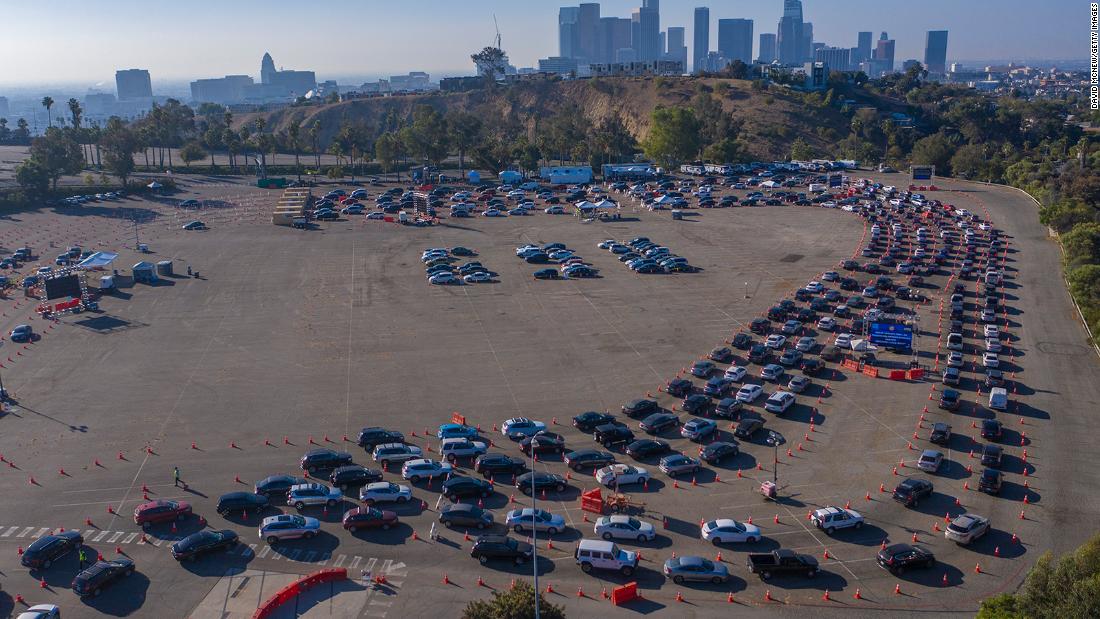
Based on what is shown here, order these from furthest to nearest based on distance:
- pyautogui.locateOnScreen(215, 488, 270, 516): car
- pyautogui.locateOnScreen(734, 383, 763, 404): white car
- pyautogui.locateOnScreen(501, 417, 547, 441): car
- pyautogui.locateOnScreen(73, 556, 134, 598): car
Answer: pyautogui.locateOnScreen(734, 383, 763, 404): white car, pyautogui.locateOnScreen(501, 417, 547, 441): car, pyautogui.locateOnScreen(215, 488, 270, 516): car, pyautogui.locateOnScreen(73, 556, 134, 598): car

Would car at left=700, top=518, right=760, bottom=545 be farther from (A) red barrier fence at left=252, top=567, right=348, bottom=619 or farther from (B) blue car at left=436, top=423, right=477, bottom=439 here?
(A) red barrier fence at left=252, top=567, right=348, bottom=619

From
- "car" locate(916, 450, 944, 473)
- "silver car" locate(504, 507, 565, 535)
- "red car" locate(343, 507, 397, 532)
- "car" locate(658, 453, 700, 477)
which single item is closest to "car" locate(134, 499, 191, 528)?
"red car" locate(343, 507, 397, 532)

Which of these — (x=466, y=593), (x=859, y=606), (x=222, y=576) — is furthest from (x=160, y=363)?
(x=859, y=606)

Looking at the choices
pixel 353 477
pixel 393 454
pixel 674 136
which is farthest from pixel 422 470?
pixel 674 136

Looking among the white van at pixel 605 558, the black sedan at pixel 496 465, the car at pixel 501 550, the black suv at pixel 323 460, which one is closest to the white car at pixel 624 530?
the white van at pixel 605 558

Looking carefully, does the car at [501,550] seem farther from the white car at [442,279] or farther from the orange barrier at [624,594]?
the white car at [442,279]

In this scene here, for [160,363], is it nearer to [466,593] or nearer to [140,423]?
[140,423]

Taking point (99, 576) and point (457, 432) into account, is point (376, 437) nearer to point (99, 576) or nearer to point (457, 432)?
point (457, 432)
